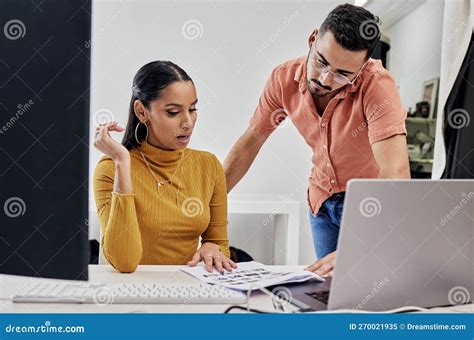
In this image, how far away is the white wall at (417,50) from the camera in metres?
1.54

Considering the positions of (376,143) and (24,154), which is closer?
(24,154)

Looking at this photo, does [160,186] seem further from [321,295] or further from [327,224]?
[321,295]

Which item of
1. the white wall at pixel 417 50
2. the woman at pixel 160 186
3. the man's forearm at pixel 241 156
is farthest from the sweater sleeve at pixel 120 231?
the white wall at pixel 417 50

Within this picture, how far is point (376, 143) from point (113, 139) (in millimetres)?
574

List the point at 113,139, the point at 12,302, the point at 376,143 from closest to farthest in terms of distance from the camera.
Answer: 1. the point at 12,302
2. the point at 113,139
3. the point at 376,143

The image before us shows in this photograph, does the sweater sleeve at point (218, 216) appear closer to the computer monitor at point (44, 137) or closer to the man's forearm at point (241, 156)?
the man's forearm at point (241, 156)

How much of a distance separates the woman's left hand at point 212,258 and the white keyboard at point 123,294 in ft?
0.66

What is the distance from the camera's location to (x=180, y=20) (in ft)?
4.60

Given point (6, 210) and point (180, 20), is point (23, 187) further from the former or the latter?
point (180, 20)

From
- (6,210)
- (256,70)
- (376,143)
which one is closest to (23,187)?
(6,210)

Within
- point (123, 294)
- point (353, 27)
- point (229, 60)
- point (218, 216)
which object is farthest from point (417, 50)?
point (123, 294)

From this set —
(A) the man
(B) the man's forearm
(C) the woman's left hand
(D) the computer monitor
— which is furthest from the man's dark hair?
(D) the computer monitor

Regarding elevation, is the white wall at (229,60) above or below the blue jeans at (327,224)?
above

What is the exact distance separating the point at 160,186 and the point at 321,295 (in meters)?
0.49
